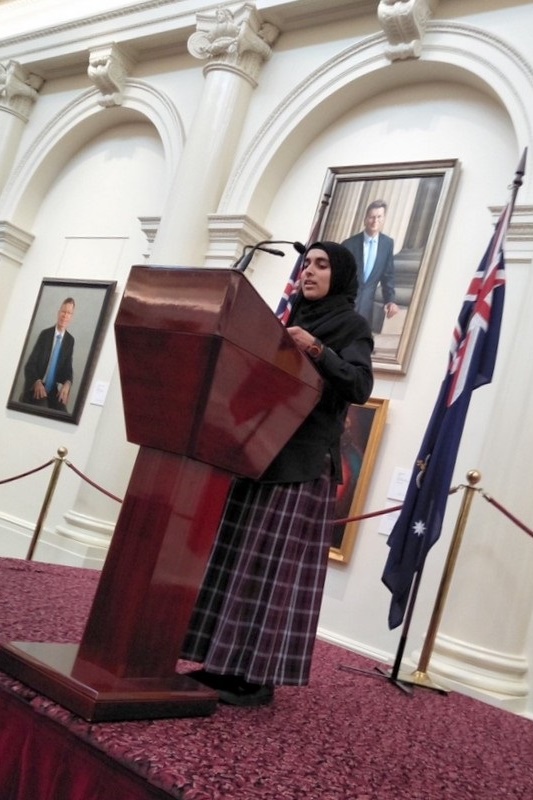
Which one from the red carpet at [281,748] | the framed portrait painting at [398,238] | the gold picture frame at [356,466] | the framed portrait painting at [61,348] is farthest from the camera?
the framed portrait painting at [61,348]

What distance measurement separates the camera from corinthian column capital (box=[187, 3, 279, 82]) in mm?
7121

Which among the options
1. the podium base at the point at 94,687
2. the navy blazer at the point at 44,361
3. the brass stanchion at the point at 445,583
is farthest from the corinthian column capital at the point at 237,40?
the podium base at the point at 94,687

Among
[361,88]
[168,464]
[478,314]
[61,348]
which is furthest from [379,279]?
[168,464]

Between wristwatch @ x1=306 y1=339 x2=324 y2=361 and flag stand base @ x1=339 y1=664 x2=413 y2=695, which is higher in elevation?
wristwatch @ x1=306 y1=339 x2=324 y2=361

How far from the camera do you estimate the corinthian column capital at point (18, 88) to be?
30.3 feet

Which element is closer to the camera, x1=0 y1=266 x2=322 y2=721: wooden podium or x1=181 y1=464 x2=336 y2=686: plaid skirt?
x1=0 y1=266 x2=322 y2=721: wooden podium

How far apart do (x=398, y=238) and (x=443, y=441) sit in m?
2.60

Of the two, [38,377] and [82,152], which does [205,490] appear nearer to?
[38,377]

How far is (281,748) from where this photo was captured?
2096 millimetres

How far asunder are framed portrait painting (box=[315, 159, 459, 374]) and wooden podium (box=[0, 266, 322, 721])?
156 inches

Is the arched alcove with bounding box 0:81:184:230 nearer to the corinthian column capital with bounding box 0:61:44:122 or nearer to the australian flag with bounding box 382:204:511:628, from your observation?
the corinthian column capital with bounding box 0:61:44:122

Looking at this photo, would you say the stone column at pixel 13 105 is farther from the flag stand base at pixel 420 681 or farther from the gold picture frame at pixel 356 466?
the flag stand base at pixel 420 681

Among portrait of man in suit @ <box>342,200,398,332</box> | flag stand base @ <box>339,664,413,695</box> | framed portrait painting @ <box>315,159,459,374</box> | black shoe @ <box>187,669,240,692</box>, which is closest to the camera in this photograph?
black shoe @ <box>187,669,240,692</box>

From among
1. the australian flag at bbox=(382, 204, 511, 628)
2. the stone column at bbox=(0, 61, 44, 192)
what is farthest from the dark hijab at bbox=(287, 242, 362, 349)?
the stone column at bbox=(0, 61, 44, 192)
